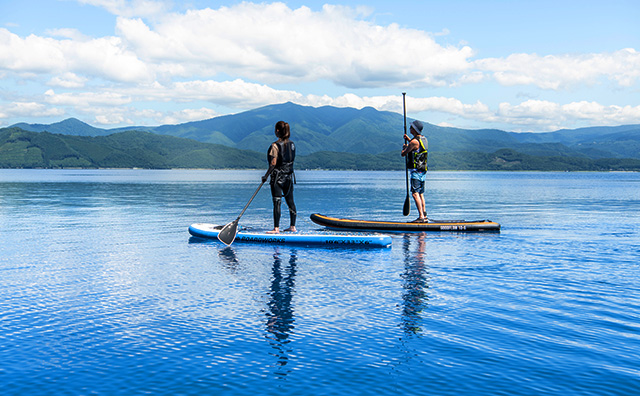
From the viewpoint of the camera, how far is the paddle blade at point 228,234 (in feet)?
65.6

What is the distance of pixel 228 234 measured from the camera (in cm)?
2014

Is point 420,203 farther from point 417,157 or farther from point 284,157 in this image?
point 284,157

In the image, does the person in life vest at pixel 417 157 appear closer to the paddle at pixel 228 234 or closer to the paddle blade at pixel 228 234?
the paddle at pixel 228 234

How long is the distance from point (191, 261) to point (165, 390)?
10048 mm

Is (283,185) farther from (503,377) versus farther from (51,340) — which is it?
(503,377)

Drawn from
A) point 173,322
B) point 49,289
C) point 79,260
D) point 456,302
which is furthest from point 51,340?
point 79,260

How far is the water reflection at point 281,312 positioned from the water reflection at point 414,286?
209cm

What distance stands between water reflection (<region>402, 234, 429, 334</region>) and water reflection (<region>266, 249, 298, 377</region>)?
6.87 feet

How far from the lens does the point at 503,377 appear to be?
7.07m

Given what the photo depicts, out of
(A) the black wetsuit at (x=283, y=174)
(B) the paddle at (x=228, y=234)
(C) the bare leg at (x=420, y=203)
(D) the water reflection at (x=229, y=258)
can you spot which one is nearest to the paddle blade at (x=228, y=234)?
(B) the paddle at (x=228, y=234)

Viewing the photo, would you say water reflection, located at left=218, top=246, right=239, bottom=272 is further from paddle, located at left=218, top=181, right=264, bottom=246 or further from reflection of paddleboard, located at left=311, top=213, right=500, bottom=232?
reflection of paddleboard, located at left=311, top=213, right=500, bottom=232

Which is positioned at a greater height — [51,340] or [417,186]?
[417,186]

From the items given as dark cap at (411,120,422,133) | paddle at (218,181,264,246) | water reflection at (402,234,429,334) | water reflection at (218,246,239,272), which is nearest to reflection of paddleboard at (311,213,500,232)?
water reflection at (402,234,429,334)

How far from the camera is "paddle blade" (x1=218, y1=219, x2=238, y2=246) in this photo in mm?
20002
